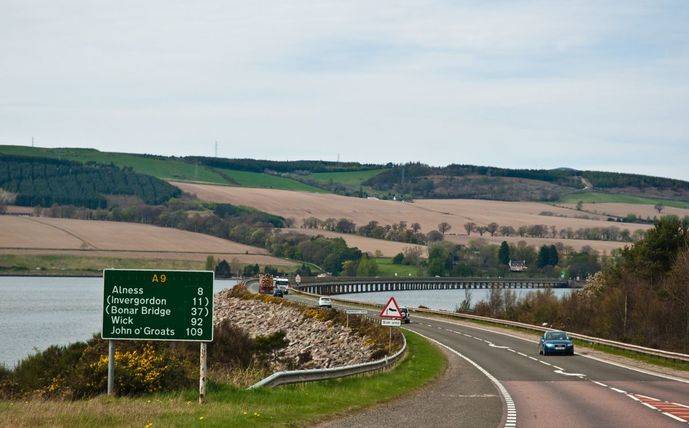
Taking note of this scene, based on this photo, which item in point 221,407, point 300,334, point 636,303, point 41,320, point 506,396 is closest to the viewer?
point 221,407

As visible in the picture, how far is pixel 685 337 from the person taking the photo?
222 feet

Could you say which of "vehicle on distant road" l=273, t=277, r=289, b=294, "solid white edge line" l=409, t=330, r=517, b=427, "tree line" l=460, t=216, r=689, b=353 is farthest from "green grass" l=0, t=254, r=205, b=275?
"solid white edge line" l=409, t=330, r=517, b=427

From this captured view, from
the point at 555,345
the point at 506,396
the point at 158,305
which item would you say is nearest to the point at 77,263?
the point at 555,345

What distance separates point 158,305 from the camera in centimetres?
2561

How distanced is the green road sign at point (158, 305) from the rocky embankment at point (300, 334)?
30.4m

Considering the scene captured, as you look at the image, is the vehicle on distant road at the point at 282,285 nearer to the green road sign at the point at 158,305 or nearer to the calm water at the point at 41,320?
the calm water at the point at 41,320

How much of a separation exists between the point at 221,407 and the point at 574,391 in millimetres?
12637

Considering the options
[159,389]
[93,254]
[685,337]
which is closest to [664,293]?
[685,337]

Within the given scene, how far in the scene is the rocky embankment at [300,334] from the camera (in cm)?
6147

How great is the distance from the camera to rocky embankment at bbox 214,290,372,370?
2420 inches

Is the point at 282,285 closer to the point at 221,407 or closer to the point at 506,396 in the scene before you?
the point at 506,396

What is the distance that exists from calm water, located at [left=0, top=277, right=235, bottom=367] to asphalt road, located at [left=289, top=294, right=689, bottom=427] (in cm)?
1900

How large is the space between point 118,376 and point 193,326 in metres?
3.70

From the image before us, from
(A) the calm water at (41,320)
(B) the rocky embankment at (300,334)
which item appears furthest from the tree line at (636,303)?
(A) the calm water at (41,320)
